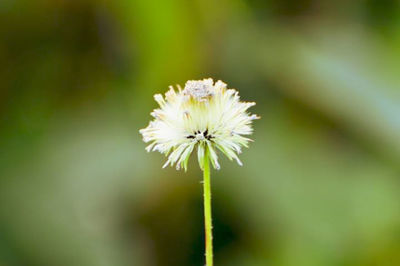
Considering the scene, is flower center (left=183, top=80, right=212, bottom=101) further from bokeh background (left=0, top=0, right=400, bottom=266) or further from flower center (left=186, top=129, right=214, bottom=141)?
bokeh background (left=0, top=0, right=400, bottom=266)

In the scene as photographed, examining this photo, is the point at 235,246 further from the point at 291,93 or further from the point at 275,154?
the point at 291,93

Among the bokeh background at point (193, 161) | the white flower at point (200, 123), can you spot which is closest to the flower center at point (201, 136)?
the white flower at point (200, 123)

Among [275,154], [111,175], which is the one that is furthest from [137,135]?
[275,154]

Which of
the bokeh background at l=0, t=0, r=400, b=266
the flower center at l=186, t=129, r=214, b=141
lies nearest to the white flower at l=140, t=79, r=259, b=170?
the flower center at l=186, t=129, r=214, b=141

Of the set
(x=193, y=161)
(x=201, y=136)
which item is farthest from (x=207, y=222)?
(x=193, y=161)

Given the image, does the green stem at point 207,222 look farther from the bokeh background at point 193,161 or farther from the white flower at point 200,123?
the bokeh background at point 193,161

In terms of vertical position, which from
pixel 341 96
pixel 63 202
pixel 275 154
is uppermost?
pixel 341 96
